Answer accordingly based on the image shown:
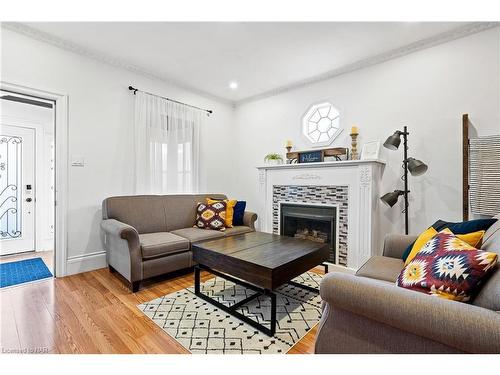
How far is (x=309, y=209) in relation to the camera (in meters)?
3.44

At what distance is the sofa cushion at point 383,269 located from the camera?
5.36ft

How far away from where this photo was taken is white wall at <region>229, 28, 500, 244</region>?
7.96 feet

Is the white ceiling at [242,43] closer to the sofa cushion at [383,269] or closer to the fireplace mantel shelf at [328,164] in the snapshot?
the fireplace mantel shelf at [328,164]

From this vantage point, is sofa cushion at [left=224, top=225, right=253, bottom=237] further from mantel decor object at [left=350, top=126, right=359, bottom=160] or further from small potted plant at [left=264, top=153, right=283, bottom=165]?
mantel decor object at [left=350, top=126, right=359, bottom=160]

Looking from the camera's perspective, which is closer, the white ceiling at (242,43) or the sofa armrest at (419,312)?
the sofa armrest at (419,312)

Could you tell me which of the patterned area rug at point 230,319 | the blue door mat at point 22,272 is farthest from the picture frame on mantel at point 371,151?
the blue door mat at point 22,272

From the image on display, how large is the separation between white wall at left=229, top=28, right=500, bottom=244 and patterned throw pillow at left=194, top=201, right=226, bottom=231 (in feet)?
6.11

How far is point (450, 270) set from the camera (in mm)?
1090

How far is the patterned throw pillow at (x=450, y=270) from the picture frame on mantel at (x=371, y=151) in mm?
1844

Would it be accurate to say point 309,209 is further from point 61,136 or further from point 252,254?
point 61,136

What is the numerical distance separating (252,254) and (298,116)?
250 centimetres

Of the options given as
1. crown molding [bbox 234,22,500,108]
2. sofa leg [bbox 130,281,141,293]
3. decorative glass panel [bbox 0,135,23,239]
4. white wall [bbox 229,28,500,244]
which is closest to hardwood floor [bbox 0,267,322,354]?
sofa leg [bbox 130,281,141,293]

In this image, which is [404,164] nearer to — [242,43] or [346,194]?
[346,194]
